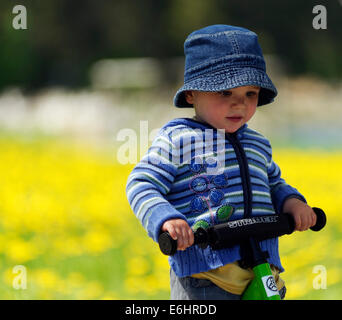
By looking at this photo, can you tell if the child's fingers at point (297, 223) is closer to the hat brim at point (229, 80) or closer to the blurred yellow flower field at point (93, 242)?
A: the hat brim at point (229, 80)

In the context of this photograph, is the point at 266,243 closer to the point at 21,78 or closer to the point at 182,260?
the point at 182,260

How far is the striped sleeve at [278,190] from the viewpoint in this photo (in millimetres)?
2133

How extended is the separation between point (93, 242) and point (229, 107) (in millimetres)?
2535

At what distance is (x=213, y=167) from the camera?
1.98m

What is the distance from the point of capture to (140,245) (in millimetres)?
4434

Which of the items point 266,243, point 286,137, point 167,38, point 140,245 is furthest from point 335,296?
point 167,38

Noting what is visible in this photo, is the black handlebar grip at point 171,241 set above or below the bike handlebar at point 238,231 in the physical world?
below

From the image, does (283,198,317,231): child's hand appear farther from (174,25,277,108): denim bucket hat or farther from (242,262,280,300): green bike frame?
(174,25,277,108): denim bucket hat

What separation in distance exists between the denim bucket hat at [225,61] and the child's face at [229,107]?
0.06 metres

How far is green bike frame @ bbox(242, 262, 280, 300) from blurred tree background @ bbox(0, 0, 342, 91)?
14.8 metres
